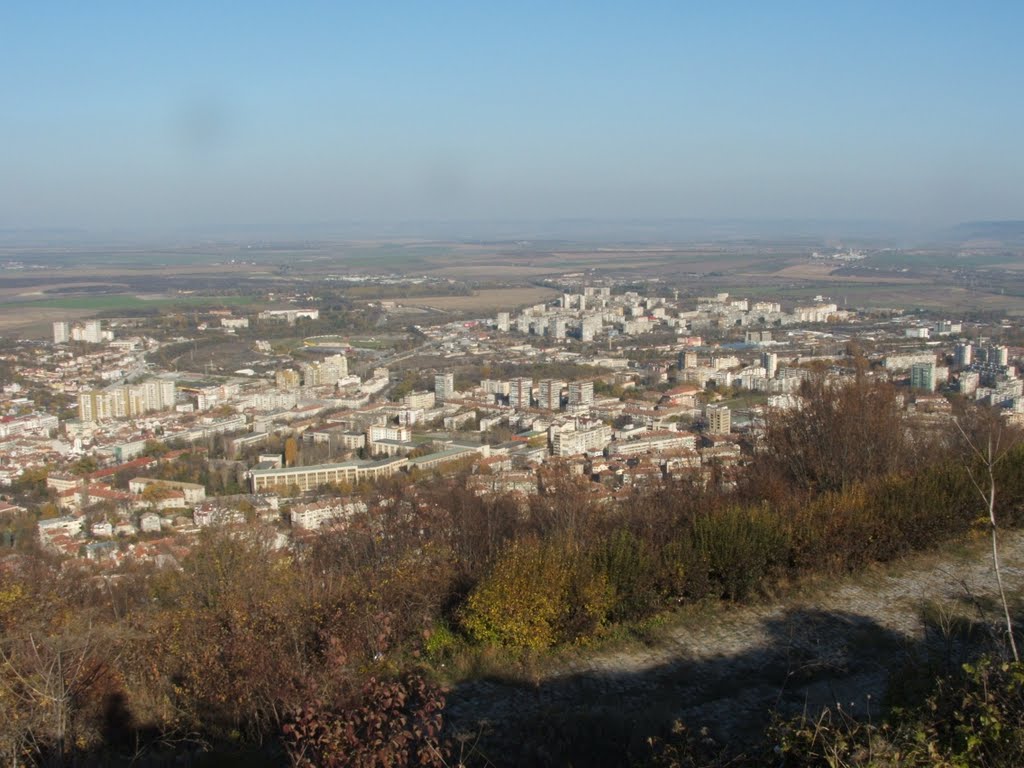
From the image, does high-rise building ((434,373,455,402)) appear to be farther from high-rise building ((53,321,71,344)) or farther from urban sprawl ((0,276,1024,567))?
high-rise building ((53,321,71,344))

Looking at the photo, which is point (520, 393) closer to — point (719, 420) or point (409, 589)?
point (719, 420)

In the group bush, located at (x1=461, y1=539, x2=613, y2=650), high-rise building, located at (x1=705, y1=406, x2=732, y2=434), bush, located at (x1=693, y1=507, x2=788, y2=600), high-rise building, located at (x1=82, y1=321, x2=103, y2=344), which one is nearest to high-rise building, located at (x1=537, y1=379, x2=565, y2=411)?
high-rise building, located at (x1=705, y1=406, x2=732, y2=434)

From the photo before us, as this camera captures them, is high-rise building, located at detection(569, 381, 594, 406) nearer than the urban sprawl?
No

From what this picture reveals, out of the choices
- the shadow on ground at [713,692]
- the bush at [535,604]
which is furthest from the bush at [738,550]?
the bush at [535,604]

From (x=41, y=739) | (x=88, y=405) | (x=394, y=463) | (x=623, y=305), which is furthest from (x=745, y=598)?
(x=623, y=305)

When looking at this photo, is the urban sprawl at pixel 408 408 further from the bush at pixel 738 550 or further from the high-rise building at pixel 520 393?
the bush at pixel 738 550

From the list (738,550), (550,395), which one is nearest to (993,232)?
(550,395)
